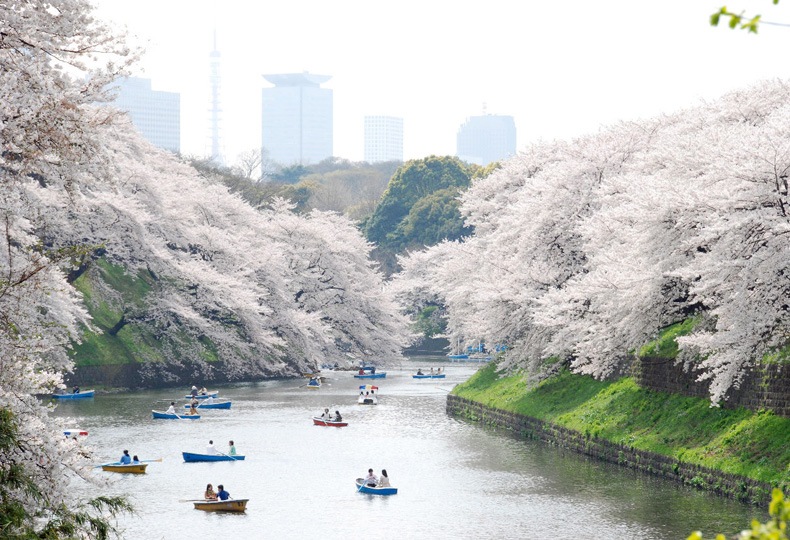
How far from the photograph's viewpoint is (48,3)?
13.9 metres

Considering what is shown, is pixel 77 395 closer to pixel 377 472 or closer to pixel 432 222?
pixel 377 472

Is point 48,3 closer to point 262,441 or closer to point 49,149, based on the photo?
point 49,149

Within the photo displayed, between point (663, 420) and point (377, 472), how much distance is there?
9.13m

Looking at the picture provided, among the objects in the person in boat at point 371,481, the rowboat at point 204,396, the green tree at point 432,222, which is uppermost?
the green tree at point 432,222

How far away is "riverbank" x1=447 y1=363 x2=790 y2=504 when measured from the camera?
90.2 feet

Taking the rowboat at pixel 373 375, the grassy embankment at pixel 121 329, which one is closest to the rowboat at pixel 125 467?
the grassy embankment at pixel 121 329

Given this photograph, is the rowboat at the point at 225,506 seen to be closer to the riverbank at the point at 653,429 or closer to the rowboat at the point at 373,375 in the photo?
the riverbank at the point at 653,429

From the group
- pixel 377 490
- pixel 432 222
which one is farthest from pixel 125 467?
pixel 432 222

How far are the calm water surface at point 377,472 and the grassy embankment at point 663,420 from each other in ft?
3.83

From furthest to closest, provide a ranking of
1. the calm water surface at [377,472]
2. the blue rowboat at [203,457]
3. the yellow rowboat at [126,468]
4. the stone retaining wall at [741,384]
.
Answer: the blue rowboat at [203,457], the yellow rowboat at [126,468], the stone retaining wall at [741,384], the calm water surface at [377,472]

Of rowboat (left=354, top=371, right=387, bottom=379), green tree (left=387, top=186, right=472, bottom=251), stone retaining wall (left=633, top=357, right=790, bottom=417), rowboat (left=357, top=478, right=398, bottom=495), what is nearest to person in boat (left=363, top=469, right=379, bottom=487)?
rowboat (left=357, top=478, right=398, bottom=495)

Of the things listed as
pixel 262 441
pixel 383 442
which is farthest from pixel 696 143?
pixel 262 441

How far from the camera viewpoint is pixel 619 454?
3444 centimetres

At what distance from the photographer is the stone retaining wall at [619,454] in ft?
89.2
